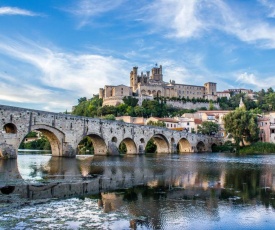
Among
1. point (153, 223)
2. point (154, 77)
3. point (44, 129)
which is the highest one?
point (154, 77)

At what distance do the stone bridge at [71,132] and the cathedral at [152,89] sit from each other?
58888 millimetres

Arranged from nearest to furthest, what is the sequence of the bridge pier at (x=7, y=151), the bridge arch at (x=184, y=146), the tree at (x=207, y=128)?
1. the bridge pier at (x=7, y=151)
2. the bridge arch at (x=184, y=146)
3. the tree at (x=207, y=128)

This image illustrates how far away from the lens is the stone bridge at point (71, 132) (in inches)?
1302

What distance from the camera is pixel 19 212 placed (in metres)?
10.2

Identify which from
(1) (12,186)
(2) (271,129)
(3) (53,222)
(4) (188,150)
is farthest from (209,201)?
(2) (271,129)

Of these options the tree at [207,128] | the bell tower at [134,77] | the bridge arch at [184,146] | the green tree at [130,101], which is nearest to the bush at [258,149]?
the bridge arch at [184,146]

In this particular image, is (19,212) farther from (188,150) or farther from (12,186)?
(188,150)

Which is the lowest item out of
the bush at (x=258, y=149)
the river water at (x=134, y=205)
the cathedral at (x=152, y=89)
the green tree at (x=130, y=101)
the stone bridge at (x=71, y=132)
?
the river water at (x=134, y=205)

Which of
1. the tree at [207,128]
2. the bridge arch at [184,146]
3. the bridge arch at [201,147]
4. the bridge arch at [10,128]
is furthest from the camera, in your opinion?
the tree at [207,128]

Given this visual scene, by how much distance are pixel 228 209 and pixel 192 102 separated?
419 ft

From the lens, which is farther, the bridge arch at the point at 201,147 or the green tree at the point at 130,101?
the green tree at the point at 130,101

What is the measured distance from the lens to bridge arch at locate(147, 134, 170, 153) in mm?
65488

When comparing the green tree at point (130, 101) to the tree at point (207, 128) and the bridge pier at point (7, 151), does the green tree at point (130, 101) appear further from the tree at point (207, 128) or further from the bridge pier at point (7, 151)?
the bridge pier at point (7, 151)

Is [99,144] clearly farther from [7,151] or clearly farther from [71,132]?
[7,151]
